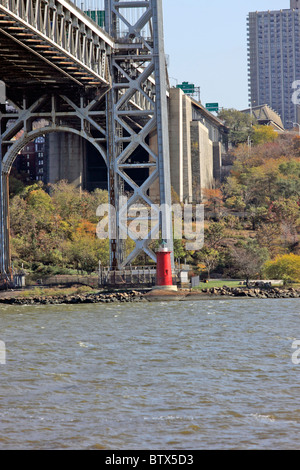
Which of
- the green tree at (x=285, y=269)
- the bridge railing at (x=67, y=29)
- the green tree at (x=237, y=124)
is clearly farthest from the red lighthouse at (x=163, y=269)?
the green tree at (x=237, y=124)

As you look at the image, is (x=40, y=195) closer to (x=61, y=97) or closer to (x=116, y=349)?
(x=61, y=97)

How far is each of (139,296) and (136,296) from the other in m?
0.20

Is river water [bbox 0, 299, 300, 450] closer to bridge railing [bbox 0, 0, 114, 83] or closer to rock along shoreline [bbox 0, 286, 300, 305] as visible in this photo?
rock along shoreline [bbox 0, 286, 300, 305]

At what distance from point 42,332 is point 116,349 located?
293 inches

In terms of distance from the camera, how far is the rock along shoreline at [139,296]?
5656 centimetres

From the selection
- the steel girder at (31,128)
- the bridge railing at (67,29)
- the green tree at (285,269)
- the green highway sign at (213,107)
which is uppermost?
the green highway sign at (213,107)

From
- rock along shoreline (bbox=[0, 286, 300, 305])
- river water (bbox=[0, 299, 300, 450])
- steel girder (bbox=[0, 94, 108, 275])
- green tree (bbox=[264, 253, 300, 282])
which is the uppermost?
steel girder (bbox=[0, 94, 108, 275])

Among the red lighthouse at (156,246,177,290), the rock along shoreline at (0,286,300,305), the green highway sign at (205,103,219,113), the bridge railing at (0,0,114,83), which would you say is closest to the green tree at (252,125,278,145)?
the green highway sign at (205,103,219,113)

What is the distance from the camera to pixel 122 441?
1738 centimetres

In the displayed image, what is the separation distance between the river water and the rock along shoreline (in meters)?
13.3

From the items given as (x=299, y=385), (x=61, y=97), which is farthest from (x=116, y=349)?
(x=61, y=97)

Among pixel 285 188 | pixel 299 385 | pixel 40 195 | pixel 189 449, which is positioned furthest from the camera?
pixel 285 188

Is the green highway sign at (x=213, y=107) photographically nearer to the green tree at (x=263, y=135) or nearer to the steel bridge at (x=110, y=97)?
the green tree at (x=263, y=135)

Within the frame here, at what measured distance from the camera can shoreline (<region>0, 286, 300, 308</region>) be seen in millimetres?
56591
